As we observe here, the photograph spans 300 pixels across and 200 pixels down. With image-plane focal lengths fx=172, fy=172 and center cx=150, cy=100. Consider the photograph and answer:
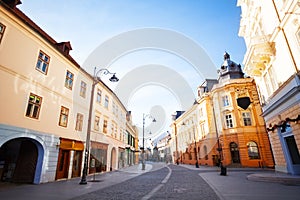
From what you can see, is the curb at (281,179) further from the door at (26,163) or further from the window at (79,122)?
the door at (26,163)

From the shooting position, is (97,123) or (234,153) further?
(234,153)

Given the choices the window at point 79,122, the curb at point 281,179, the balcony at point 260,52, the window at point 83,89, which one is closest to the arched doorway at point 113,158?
the window at point 79,122

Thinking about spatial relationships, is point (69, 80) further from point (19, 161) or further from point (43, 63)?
point (19, 161)

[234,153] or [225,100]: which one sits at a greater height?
[225,100]

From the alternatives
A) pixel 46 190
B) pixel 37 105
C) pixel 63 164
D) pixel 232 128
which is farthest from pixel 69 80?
pixel 232 128

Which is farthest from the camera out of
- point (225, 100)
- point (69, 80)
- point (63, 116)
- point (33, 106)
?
point (225, 100)

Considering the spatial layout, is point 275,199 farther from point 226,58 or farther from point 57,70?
point 226,58

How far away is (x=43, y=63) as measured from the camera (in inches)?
497

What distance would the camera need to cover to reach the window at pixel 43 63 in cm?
1219

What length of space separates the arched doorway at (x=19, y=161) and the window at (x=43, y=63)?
16.1 feet

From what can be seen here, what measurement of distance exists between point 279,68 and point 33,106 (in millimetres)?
17797

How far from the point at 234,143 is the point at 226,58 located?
59.0 ft

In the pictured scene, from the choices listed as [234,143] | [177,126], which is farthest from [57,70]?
[177,126]

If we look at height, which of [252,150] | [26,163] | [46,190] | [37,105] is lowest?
[46,190]
